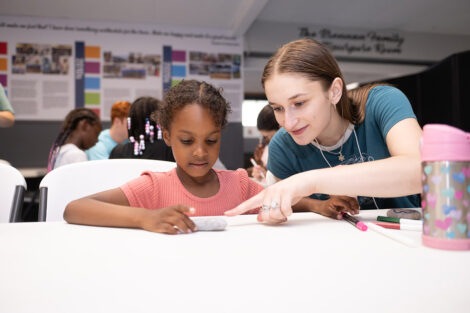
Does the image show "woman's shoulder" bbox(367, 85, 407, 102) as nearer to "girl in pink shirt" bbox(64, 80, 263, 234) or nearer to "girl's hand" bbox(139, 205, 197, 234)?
"girl in pink shirt" bbox(64, 80, 263, 234)

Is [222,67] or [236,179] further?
[222,67]

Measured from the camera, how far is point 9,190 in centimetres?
114

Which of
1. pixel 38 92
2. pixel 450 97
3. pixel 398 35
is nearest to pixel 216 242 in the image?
pixel 450 97

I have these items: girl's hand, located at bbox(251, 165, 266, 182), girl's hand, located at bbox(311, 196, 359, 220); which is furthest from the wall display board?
girl's hand, located at bbox(311, 196, 359, 220)

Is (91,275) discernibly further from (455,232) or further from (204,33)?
(204,33)

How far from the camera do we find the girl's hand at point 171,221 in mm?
687

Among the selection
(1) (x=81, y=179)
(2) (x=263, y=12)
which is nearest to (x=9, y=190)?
(1) (x=81, y=179)

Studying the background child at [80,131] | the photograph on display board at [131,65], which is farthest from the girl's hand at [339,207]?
the photograph on display board at [131,65]

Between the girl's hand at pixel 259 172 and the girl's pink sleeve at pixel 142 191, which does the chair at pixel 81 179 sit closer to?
the girl's pink sleeve at pixel 142 191

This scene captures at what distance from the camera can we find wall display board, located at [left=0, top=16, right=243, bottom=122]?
424 centimetres

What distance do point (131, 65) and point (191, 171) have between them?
3.79 meters

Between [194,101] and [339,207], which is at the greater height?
[194,101]

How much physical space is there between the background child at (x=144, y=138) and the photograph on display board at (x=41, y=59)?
2784 millimetres

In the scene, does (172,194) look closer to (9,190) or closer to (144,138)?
(9,190)
